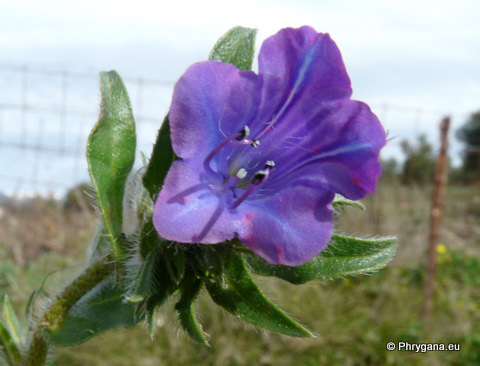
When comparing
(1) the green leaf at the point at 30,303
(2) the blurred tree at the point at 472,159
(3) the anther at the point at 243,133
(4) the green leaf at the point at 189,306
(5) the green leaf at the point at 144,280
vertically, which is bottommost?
(2) the blurred tree at the point at 472,159

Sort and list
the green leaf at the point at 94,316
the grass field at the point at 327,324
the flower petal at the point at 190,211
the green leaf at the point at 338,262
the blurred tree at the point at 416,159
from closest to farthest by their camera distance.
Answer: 1. the flower petal at the point at 190,211
2. the green leaf at the point at 338,262
3. the green leaf at the point at 94,316
4. the grass field at the point at 327,324
5. the blurred tree at the point at 416,159

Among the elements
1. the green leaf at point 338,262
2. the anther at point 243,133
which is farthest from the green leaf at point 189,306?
the anther at point 243,133

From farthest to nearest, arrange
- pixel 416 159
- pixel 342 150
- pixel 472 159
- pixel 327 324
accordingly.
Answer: pixel 472 159 < pixel 416 159 < pixel 327 324 < pixel 342 150

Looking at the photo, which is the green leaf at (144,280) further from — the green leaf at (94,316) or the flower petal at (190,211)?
the green leaf at (94,316)

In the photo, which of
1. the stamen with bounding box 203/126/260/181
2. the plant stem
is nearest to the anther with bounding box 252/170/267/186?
the stamen with bounding box 203/126/260/181

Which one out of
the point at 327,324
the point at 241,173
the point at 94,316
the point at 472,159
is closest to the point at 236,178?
the point at 241,173

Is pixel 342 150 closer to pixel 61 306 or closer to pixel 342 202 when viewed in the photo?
pixel 342 202

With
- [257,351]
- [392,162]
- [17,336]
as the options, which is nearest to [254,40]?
[17,336]

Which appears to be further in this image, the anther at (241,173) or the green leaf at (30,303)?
the green leaf at (30,303)
